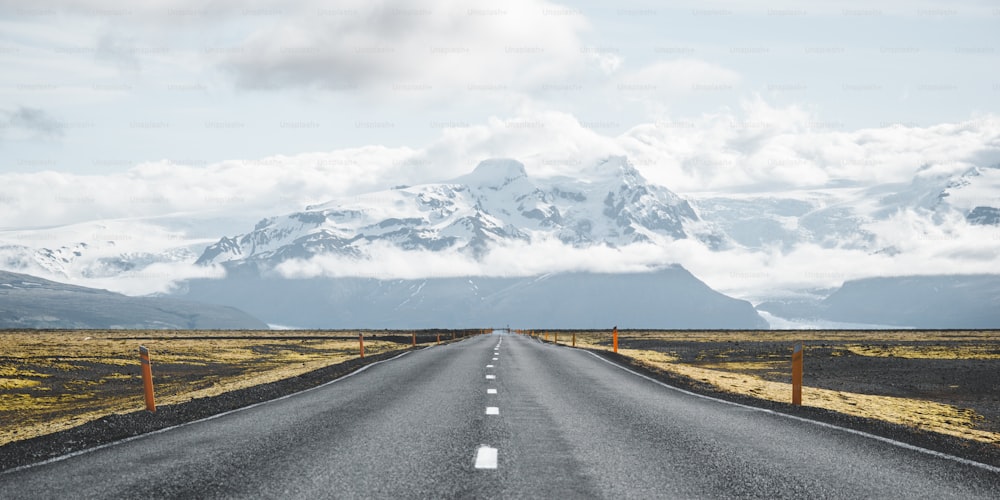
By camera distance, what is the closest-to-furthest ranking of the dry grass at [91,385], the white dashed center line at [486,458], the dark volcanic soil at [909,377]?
the white dashed center line at [486,458], the dry grass at [91,385], the dark volcanic soil at [909,377]

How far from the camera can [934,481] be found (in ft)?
29.0

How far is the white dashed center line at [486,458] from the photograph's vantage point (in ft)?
30.4

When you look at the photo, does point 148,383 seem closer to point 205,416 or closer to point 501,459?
point 205,416

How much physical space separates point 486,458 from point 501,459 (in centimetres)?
18

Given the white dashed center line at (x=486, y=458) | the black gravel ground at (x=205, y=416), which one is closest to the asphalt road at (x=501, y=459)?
the white dashed center line at (x=486, y=458)

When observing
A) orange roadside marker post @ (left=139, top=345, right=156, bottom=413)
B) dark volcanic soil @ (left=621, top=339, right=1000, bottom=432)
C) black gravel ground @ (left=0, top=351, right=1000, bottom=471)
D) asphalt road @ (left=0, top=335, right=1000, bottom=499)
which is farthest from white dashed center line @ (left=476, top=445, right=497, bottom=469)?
dark volcanic soil @ (left=621, top=339, right=1000, bottom=432)

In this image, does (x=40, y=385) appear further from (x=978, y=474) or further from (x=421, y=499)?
(x=978, y=474)

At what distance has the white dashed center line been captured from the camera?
30.4 ft

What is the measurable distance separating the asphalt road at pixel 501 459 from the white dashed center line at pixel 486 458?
23mm

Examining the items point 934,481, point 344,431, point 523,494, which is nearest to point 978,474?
point 934,481

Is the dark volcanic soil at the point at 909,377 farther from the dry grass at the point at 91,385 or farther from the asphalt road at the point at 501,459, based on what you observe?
the dry grass at the point at 91,385

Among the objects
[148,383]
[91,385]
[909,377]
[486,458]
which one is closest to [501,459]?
[486,458]

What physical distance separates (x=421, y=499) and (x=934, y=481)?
544 centimetres

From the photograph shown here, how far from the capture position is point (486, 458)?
Answer: 9742 mm
